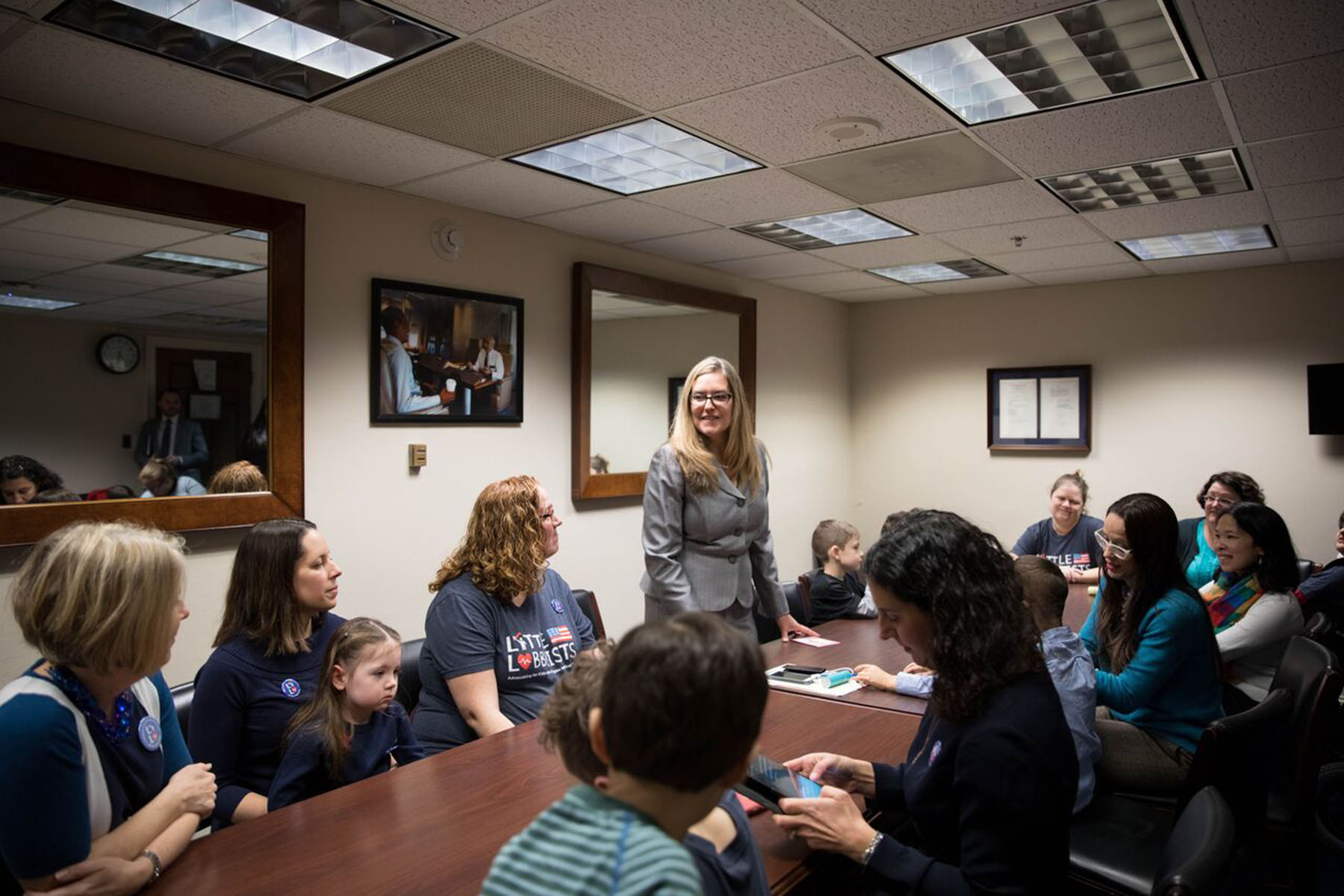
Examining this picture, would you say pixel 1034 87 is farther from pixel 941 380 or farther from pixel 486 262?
pixel 941 380

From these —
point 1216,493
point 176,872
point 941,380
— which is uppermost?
point 941,380

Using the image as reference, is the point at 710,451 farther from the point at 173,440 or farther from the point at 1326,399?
the point at 1326,399

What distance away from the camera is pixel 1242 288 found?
5.12m

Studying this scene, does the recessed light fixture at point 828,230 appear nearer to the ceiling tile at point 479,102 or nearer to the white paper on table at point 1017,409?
the ceiling tile at point 479,102

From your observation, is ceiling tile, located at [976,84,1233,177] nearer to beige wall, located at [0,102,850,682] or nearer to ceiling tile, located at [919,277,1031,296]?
beige wall, located at [0,102,850,682]

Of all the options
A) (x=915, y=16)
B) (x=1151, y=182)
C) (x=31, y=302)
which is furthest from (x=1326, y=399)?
(x=31, y=302)

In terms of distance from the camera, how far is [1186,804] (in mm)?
1719

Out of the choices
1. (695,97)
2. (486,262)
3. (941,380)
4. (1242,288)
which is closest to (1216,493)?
(1242,288)

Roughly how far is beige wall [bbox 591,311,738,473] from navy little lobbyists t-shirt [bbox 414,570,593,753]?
1.98 metres

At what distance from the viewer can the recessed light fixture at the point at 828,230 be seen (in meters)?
3.99

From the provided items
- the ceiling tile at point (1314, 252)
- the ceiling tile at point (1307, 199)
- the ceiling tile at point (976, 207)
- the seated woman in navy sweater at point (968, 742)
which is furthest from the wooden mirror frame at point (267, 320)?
the ceiling tile at point (1314, 252)

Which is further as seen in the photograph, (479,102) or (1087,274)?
(1087,274)

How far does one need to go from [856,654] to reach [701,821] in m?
1.84

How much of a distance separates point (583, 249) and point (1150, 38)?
2736 millimetres
